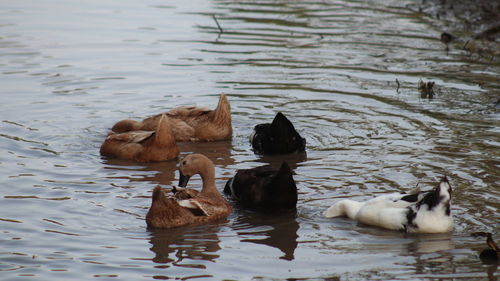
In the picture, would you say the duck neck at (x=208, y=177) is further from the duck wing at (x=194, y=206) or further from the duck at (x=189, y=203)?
the duck wing at (x=194, y=206)

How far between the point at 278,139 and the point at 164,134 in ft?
4.41

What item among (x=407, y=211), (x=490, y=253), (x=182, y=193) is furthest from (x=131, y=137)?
(x=490, y=253)

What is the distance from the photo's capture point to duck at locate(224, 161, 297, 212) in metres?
8.49

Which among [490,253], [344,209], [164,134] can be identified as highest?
[164,134]

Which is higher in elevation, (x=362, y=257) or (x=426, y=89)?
(x=426, y=89)

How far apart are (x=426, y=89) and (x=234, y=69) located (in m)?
3.36

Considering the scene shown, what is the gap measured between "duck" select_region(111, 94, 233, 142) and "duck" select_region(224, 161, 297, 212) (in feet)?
7.75

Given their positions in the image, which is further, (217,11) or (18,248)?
(217,11)

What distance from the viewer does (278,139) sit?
1072cm

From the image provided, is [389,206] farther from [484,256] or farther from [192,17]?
[192,17]

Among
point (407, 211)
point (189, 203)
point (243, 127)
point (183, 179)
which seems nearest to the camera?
point (407, 211)

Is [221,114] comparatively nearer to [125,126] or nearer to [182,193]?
[125,126]

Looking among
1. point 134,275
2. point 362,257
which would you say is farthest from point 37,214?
point 362,257

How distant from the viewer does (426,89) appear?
1323 cm
